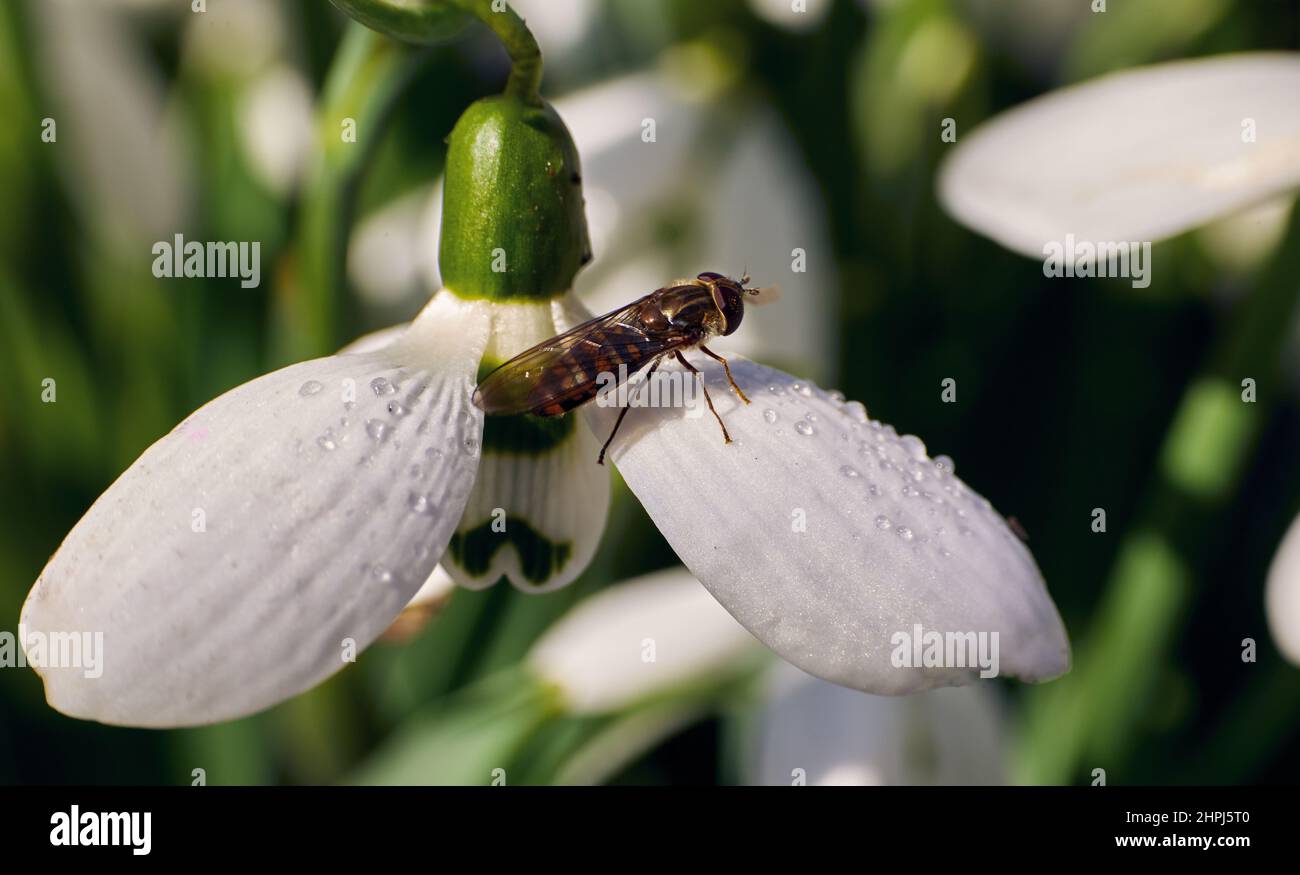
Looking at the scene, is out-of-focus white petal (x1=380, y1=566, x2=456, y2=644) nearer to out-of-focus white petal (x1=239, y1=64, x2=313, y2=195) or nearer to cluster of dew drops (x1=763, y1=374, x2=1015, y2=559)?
cluster of dew drops (x1=763, y1=374, x2=1015, y2=559)

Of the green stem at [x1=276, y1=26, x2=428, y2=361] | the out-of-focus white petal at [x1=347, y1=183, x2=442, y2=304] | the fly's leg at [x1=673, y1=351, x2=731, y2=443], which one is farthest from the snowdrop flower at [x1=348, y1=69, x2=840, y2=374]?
the fly's leg at [x1=673, y1=351, x2=731, y2=443]

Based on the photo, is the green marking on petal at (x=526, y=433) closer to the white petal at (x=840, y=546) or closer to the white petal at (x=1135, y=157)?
the white petal at (x=840, y=546)

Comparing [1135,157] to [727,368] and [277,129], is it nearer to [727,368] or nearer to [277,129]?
[727,368]

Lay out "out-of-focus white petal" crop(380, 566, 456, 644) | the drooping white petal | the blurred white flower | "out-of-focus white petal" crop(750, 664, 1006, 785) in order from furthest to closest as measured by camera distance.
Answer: the blurred white flower, "out-of-focus white petal" crop(750, 664, 1006, 785), "out-of-focus white petal" crop(380, 566, 456, 644), the drooping white petal

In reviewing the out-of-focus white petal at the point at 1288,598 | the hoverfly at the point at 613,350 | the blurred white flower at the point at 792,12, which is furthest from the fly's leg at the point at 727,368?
the blurred white flower at the point at 792,12

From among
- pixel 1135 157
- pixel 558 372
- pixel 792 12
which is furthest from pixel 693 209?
pixel 558 372
